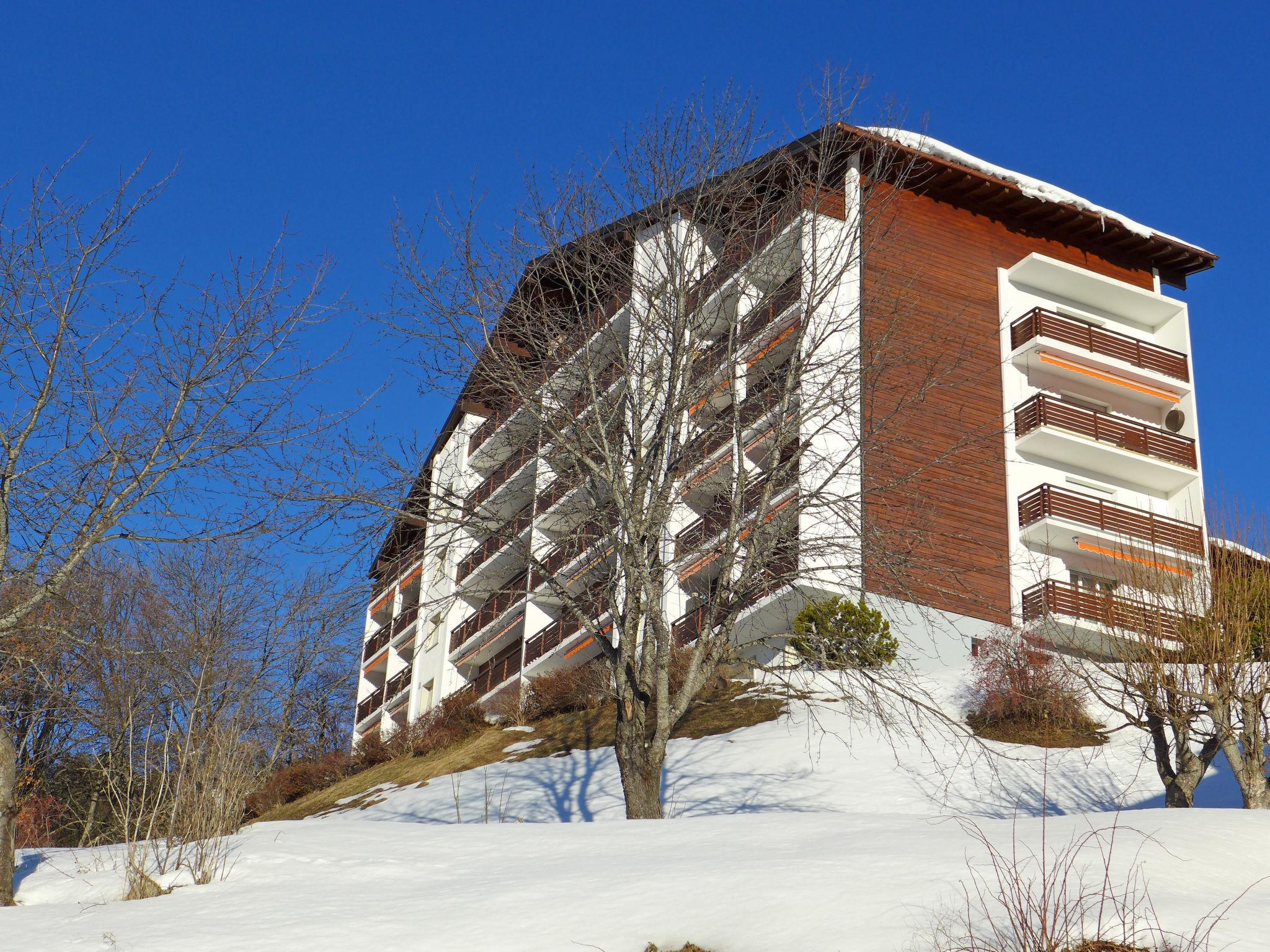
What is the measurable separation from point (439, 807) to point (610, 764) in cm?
280

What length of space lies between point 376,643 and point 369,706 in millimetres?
2689

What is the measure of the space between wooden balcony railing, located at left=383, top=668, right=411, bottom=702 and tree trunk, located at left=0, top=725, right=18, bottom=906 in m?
36.0

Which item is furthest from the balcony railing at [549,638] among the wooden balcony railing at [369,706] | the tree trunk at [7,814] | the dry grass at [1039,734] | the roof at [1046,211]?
the tree trunk at [7,814]

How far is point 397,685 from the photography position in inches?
1836

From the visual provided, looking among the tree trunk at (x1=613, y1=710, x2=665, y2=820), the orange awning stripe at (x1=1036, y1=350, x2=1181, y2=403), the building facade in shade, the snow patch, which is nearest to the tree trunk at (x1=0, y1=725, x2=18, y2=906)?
the tree trunk at (x1=613, y1=710, x2=665, y2=820)

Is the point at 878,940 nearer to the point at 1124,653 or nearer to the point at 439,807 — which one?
the point at 1124,653

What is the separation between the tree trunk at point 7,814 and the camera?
9266 millimetres

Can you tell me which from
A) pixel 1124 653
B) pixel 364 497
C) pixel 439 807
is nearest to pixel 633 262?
pixel 364 497

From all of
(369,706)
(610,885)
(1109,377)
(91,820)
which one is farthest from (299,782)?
(610,885)

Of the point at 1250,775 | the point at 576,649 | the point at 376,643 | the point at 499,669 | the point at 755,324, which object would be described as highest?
the point at 755,324

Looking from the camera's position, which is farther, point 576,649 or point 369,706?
point 369,706

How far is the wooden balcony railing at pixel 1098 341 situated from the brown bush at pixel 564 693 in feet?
45.4

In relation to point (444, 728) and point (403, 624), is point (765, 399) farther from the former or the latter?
point (403, 624)

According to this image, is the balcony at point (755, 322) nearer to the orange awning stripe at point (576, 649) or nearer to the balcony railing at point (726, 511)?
the balcony railing at point (726, 511)
